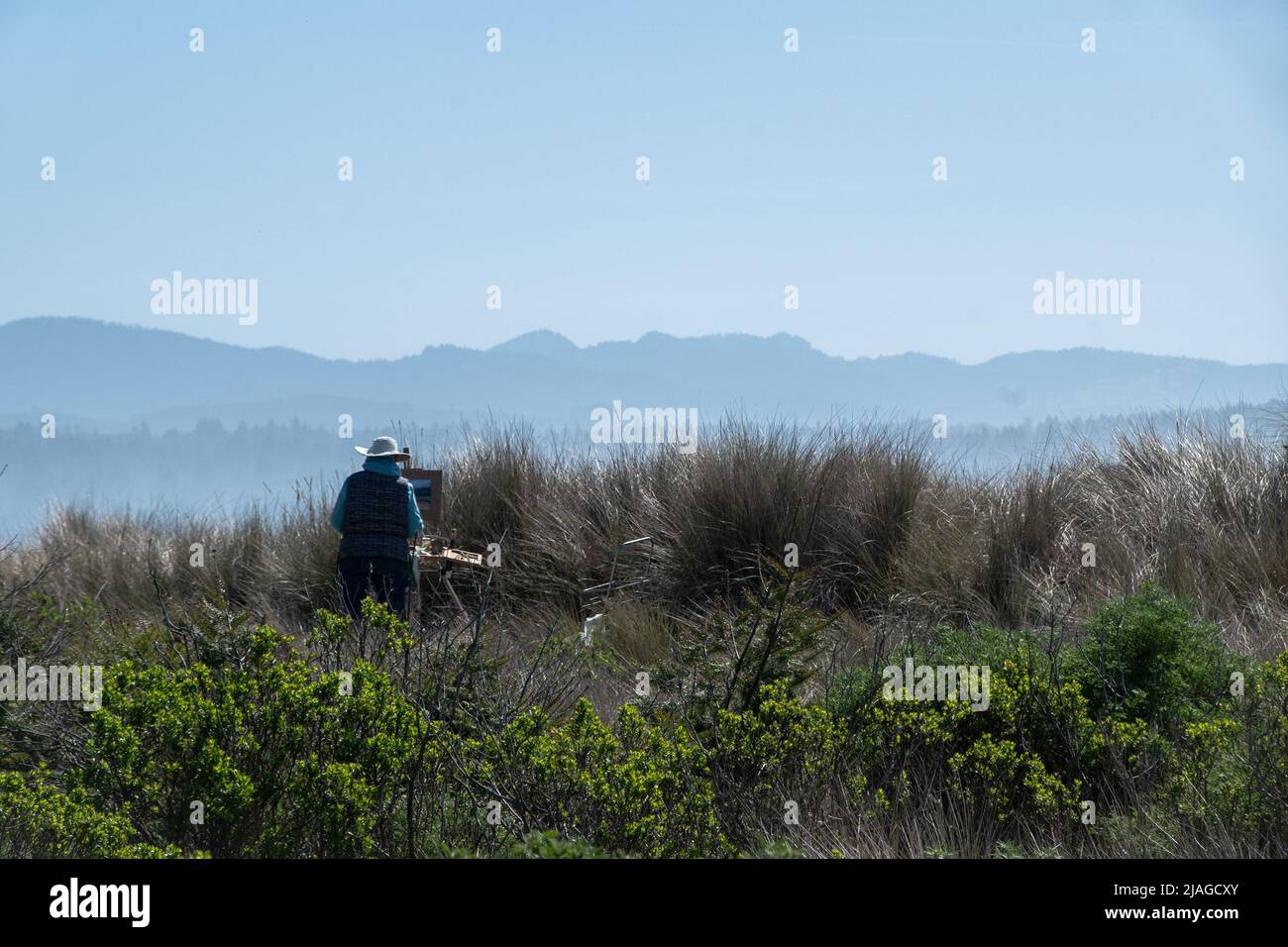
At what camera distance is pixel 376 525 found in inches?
351

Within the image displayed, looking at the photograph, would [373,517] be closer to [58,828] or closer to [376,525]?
[376,525]

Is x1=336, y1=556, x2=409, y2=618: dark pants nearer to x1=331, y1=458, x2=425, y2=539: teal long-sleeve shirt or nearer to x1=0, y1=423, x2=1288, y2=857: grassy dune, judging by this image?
x1=331, y1=458, x2=425, y2=539: teal long-sleeve shirt

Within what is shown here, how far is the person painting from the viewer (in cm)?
890

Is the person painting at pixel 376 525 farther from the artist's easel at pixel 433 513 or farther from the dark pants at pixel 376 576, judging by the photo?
the artist's easel at pixel 433 513

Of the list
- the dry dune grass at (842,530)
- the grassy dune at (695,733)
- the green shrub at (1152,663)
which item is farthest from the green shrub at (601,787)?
the dry dune grass at (842,530)

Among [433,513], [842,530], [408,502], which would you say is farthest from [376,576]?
[842,530]

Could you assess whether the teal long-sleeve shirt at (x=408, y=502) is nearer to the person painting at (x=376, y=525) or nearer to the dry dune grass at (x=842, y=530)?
the person painting at (x=376, y=525)

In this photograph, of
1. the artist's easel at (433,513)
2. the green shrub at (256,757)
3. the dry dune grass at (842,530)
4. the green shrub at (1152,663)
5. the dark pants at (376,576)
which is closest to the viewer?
the green shrub at (256,757)

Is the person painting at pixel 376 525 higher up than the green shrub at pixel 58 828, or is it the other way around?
the person painting at pixel 376 525

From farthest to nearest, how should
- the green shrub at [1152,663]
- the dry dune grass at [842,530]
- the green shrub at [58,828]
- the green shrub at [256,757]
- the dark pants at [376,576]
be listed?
the dark pants at [376,576]
the dry dune grass at [842,530]
the green shrub at [1152,663]
the green shrub at [256,757]
the green shrub at [58,828]

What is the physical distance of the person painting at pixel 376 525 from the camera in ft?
29.2

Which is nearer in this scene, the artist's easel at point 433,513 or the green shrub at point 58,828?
the green shrub at point 58,828

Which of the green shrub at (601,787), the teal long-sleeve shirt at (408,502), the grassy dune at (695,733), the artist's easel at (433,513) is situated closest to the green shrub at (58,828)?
the grassy dune at (695,733)
